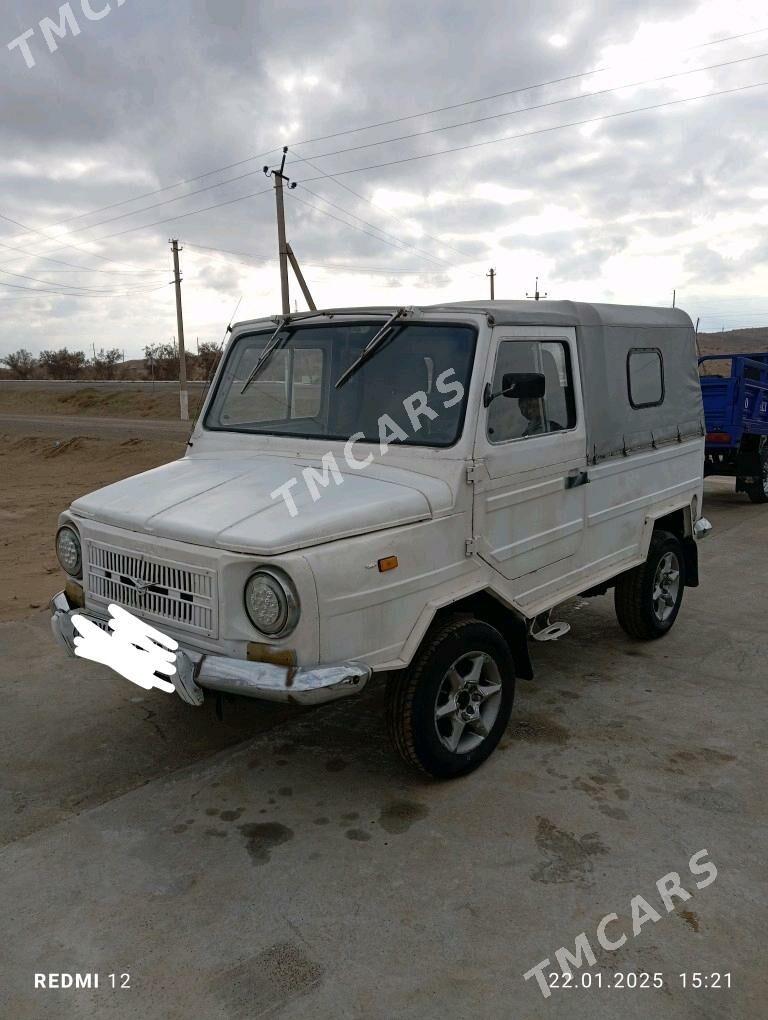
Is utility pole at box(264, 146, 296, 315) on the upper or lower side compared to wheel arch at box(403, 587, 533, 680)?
upper

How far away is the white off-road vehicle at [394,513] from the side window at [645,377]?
0.10 ft

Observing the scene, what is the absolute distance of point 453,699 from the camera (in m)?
3.62

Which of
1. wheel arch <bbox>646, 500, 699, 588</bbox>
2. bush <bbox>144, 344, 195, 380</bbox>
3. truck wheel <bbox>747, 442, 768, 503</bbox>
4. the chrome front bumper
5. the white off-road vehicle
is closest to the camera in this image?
the chrome front bumper

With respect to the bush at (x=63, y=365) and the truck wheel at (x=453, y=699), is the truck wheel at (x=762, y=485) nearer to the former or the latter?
the truck wheel at (x=453, y=699)

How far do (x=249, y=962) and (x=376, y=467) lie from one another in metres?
2.08

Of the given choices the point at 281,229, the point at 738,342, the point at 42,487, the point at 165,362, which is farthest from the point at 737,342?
the point at 42,487

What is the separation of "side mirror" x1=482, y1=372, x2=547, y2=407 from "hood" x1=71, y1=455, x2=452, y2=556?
0.52 meters

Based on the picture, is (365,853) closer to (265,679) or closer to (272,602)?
(265,679)

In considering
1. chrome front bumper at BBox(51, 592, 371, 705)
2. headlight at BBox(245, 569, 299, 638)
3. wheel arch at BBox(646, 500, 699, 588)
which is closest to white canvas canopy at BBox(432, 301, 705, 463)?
wheel arch at BBox(646, 500, 699, 588)

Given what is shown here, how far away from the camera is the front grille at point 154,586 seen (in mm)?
3182

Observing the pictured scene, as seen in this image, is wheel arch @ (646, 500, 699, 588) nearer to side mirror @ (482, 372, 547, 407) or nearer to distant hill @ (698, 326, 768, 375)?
side mirror @ (482, 372, 547, 407)

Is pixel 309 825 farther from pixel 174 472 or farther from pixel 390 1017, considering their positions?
pixel 174 472

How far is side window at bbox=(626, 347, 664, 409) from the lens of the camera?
5.07 m

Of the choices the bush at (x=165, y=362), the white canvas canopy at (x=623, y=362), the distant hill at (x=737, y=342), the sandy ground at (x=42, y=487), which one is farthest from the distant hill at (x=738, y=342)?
the white canvas canopy at (x=623, y=362)
